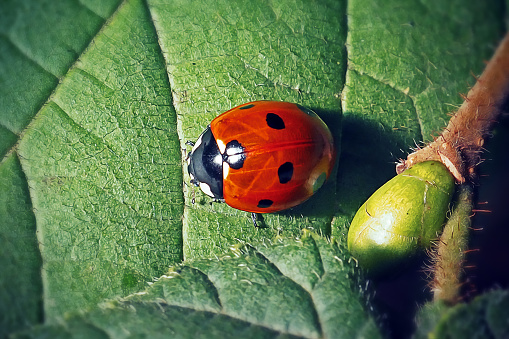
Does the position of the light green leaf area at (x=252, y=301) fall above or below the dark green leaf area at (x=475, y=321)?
above

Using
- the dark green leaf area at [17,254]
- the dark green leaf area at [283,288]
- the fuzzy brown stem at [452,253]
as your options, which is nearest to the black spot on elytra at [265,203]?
the dark green leaf area at [283,288]

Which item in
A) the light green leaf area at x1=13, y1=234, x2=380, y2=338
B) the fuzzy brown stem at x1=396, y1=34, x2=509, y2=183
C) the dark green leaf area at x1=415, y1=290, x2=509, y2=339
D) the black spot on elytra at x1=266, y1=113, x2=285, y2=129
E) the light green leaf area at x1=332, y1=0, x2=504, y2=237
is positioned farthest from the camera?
the light green leaf area at x1=332, y1=0, x2=504, y2=237

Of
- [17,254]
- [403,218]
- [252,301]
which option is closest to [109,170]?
[17,254]

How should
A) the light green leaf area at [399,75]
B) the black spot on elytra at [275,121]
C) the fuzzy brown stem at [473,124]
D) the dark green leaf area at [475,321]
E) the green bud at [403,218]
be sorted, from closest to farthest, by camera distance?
the dark green leaf area at [475,321] → the green bud at [403,218] → the fuzzy brown stem at [473,124] → the black spot on elytra at [275,121] → the light green leaf area at [399,75]

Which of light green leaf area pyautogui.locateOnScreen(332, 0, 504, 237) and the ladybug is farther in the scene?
light green leaf area pyautogui.locateOnScreen(332, 0, 504, 237)

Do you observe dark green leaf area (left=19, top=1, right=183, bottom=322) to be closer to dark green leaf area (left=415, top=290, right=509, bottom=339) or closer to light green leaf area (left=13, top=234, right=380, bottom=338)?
light green leaf area (left=13, top=234, right=380, bottom=338)

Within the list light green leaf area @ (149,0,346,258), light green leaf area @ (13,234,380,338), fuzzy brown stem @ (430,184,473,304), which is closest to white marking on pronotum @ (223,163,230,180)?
light green leaf area @ (149,0,346,258)

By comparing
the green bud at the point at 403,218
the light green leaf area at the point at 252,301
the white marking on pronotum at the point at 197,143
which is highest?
the white marking on pronotum at the point at 197,143

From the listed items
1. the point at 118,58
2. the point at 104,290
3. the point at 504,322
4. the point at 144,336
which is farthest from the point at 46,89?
the point at 504,322

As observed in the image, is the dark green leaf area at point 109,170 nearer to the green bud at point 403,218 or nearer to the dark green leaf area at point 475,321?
the green bud at point 403,218
